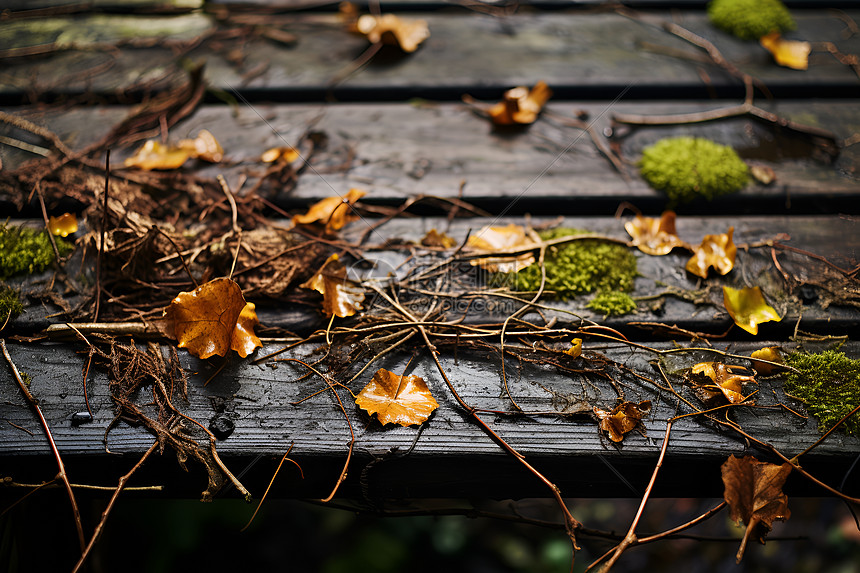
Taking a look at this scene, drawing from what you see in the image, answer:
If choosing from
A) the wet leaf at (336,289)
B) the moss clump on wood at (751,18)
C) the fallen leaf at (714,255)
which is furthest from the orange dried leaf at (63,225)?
the moss clump on wood at (751,18)

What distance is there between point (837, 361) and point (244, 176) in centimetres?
136

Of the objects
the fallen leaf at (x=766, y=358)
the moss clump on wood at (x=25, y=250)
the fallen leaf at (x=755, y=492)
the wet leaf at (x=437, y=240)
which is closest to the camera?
the fallen leaf at (x=755, y=492)

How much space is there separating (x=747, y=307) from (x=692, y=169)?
16.4 inches

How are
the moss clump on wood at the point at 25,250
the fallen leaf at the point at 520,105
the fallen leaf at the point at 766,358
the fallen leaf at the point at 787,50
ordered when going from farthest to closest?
the fallen leaf at the point at 787,50
the fallen leaf at the point at 520,105
the moss clump on wood at the point at 25,250
the fallen leaf at the point at 766,358

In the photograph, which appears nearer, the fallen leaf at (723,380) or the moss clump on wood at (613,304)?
the fallen leaf at (723,380)

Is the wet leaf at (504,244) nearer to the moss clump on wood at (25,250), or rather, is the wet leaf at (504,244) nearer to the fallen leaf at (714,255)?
the fallen leaf at (714,255)

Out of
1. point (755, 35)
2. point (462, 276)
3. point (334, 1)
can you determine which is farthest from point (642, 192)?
point (334, 1)

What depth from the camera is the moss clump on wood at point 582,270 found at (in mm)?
1057

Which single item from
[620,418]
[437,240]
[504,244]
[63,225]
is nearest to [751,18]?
[504,244]

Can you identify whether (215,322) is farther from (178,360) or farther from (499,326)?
(499,326)

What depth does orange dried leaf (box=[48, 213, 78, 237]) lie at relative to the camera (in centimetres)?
110

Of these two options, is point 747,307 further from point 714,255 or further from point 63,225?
point 63,225

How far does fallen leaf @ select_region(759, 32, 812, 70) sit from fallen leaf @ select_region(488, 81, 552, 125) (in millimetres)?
773

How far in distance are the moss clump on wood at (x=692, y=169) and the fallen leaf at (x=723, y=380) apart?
0.48 metres
